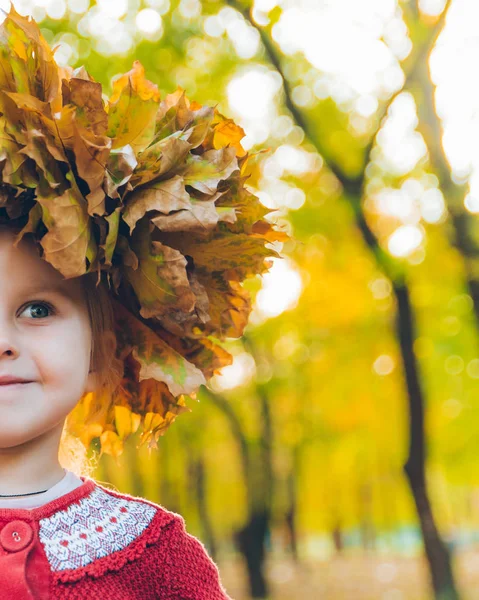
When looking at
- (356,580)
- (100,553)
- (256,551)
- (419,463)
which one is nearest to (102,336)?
(100,553)

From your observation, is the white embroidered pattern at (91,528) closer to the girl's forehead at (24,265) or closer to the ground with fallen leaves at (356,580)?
the girl's forehead at (24,265)

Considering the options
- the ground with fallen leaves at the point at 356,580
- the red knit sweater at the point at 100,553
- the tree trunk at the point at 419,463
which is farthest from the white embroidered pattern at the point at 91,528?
the ground with fallen leaves at the point at 356,580

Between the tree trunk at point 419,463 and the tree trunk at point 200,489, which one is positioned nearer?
the tree trunk at point 419,463

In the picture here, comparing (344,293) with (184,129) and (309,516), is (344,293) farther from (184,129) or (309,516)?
(309,516)

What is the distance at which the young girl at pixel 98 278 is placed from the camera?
1.86 metres

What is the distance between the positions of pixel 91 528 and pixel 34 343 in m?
0.52

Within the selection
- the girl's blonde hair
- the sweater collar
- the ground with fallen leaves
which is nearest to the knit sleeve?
the sweater collar

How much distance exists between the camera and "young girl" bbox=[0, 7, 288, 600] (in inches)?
73.0

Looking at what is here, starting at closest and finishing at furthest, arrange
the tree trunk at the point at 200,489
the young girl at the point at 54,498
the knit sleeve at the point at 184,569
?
1. the young girl at the point at 54,498
2. the knit sleeve at the point at 184,569
3. the tree trunk at the point at 200,489

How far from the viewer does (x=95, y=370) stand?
89.7 inches

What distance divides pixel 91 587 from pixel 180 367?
1.97ft

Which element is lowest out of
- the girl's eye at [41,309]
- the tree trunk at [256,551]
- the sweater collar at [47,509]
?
the tree trunk at [256,551]

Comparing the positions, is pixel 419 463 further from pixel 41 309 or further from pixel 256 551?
pixel 41 309

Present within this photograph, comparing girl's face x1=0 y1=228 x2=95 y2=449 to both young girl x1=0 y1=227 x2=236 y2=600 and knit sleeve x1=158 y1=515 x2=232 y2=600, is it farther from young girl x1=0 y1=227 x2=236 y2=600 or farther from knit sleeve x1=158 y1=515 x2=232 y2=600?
knit sleeve x1=158 y1=515 x2=232 y2=600
